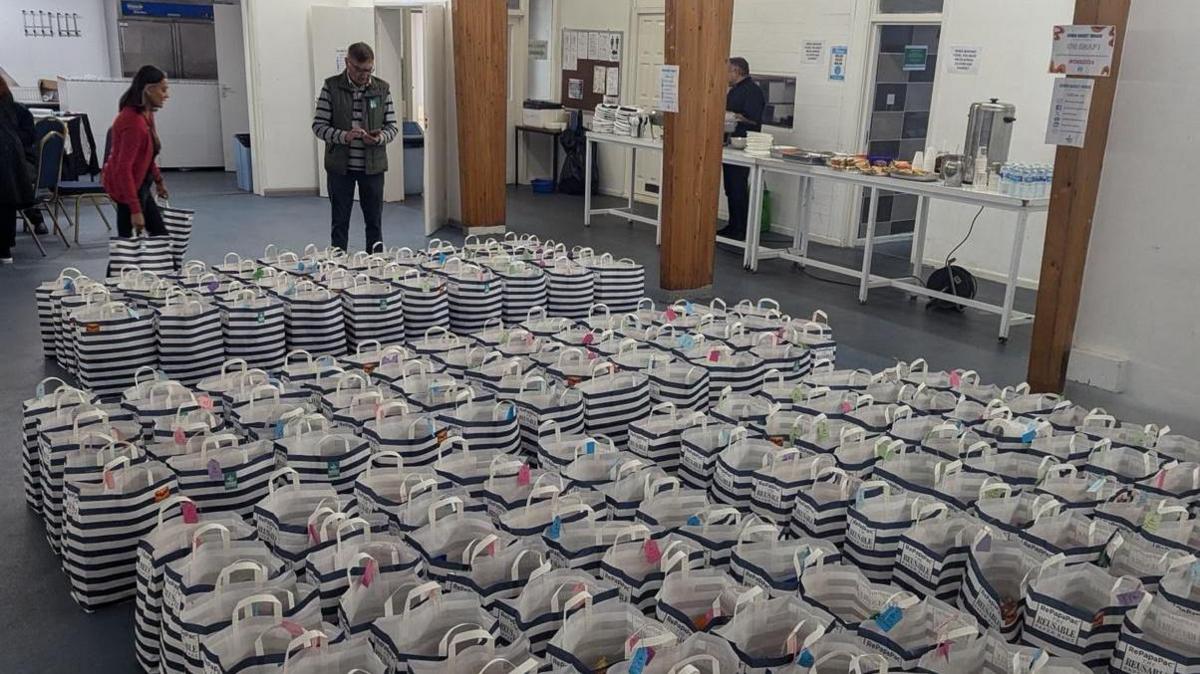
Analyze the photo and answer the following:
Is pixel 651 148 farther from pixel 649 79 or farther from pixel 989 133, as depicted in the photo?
pixel 989 133

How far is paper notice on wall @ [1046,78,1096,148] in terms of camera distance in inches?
185

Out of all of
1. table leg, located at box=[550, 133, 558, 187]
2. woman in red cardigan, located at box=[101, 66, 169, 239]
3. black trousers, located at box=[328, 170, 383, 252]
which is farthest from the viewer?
table leg, located at box=[550, 133, 558, 187]

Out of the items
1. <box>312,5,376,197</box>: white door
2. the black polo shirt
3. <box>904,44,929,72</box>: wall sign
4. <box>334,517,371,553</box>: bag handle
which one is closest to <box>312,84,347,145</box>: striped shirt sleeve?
the black polo shirt

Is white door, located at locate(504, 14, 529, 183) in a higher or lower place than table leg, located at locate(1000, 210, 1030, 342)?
higher

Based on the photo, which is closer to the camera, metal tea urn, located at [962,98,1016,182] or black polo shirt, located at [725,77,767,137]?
metal tea urn, located at [962,98,1016,182]

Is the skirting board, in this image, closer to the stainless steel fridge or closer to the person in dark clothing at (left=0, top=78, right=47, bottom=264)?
the person in dark clothing at (left=0, top=78, right=47, bottom=264)

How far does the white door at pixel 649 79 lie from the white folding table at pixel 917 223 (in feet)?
9.90

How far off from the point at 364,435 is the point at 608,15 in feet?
30.9

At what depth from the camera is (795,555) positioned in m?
2.56

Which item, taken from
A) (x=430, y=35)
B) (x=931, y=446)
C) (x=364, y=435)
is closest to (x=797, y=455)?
(x=931, y=446)

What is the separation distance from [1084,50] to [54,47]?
43.4 ft

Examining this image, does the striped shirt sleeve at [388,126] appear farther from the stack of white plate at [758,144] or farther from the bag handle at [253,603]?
the bag handle at [253,603]

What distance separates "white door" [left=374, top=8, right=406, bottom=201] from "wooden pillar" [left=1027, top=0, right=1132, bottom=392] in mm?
7506

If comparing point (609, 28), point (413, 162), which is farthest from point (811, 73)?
point (413, 162)
